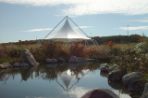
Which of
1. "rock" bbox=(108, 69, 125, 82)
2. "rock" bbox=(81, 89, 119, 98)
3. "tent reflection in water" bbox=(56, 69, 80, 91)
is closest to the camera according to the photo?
"rock" bbox=(81, 89, 119, 98)

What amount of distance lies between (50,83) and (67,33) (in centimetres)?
1624

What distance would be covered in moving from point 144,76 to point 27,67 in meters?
11.7

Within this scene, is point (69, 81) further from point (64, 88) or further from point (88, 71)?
point (88, 71)

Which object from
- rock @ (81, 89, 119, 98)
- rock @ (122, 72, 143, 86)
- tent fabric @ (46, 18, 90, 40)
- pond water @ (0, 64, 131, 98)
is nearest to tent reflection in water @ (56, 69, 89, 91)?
pond water @ (0, 64, 131, 98)

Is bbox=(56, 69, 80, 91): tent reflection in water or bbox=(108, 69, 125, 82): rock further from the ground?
bbox=(108, 69, 125, 82): rock

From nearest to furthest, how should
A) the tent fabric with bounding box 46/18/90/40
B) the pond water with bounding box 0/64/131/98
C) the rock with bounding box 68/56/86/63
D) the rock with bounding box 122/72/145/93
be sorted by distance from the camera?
the pond water with bounding box 0/64/131/98 < the rock with bounding box 122/72/145/93 < the rock with bounding box 68/56/86/63 < the tent fabric with bounding box 46/18/90/40

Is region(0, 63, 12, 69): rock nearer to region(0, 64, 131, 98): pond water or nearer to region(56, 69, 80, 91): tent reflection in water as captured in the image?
region(0, 64, 131, 98): pond water

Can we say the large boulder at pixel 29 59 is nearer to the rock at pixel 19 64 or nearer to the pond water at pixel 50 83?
→ the rock at pixel 19 64

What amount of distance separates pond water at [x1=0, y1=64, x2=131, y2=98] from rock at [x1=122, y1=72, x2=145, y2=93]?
1.29 ft

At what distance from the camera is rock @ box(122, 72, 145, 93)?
1368 cm

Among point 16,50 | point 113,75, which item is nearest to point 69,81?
point 113,75

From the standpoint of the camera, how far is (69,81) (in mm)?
17422

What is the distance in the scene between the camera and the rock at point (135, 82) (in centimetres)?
1368

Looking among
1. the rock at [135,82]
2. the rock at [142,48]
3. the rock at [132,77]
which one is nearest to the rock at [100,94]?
the rock at [135,82]
